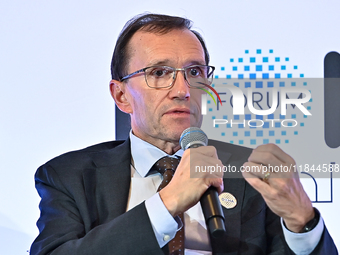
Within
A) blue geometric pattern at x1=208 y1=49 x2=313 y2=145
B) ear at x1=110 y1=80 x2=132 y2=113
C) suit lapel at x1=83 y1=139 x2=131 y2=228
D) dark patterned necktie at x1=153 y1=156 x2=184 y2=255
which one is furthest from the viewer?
ear at x1=110 y1=80 x2=132 y2=113

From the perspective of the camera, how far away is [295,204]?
5.02 ft

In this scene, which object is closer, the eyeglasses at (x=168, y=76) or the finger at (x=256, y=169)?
the finger at (x=256, y=169)

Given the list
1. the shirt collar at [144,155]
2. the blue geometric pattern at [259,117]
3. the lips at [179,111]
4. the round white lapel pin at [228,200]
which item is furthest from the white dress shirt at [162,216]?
the blue geometric pattern at [259,117]

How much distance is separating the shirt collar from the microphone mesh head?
430 mm

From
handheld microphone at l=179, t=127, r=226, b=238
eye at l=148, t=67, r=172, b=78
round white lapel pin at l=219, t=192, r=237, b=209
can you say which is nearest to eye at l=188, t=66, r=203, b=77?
eye at l=148, t=67, r=172, b=78

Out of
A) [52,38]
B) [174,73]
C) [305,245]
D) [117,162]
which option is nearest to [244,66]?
[174,73]

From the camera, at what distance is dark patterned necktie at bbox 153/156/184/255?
1830mm

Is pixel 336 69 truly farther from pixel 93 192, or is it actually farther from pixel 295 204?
pixel 93 192

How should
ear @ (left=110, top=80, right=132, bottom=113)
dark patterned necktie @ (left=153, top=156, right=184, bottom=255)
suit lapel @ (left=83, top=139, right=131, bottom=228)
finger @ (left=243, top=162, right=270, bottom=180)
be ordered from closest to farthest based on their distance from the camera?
finger @ (left=243, top=162, right=270, bottom=180)
dark patterned necktie @ (left=153, top=156, right=184, bottom=255)
suit lapel @ (left=83, top=139, right=131, bottom=228)
ear @ (left=110, top=80, right=132, bottom=113)

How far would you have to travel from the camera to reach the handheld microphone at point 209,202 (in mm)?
1333

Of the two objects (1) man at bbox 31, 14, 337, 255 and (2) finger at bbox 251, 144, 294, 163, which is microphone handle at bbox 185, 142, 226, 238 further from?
(2) finger at bbox 251, 144, 294, 163

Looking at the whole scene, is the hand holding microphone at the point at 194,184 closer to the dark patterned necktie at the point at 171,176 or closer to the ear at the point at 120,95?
the dark patterned necktie at the point at 171,176

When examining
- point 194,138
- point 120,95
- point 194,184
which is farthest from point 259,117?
point 120,95

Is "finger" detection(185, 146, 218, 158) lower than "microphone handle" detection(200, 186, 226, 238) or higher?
higher
